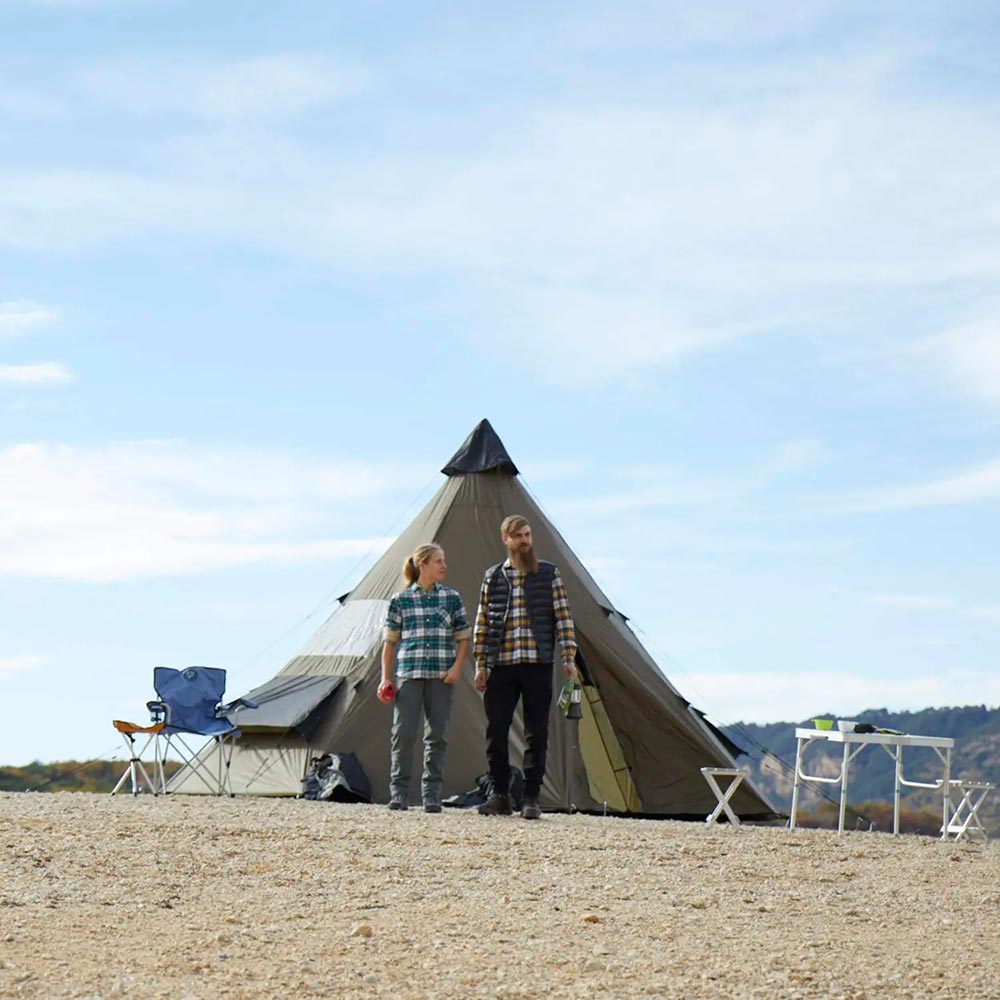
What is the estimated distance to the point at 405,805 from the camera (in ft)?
32.2

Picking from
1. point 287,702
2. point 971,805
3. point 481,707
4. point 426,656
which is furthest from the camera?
point 287,702

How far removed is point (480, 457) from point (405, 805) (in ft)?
11.9

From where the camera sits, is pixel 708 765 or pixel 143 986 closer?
pixel 143 986

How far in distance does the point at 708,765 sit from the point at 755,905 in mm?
5922

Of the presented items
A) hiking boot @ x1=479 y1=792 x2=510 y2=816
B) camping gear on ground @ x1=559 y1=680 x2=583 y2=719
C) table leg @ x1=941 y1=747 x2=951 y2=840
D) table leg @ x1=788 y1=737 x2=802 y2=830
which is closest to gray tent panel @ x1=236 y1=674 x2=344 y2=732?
hiking boot @ x1=479 y1=792 x2=510 y2=816

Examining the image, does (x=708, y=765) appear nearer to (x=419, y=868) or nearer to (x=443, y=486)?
(x=443, y=486)

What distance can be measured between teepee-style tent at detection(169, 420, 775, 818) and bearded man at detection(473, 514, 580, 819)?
2138 millimetres

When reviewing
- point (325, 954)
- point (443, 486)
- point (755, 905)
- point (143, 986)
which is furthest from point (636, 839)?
point (443, 486)

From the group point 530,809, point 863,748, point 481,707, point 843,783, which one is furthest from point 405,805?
point 863,748

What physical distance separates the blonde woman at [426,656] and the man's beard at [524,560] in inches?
19.3

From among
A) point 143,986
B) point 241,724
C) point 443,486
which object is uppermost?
point 443,486

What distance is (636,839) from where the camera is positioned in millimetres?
8109

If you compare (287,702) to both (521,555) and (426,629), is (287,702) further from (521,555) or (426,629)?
(521,555)

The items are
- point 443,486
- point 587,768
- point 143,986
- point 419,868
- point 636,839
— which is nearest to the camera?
point 143,986
